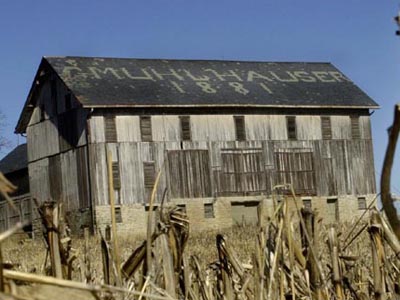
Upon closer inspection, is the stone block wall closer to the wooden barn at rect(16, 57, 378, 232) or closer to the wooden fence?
the wooden barn at rect(16, 57, 378, 232)

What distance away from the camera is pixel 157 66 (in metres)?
45.7

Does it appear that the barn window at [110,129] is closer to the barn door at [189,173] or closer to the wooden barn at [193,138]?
the wooden barn at [193,138]

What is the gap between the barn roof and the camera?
137ft

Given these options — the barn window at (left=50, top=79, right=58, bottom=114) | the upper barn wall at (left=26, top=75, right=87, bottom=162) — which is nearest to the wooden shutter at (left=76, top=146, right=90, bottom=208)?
the upper barn wall at (left=26, top=75, right=87, bottom=162)

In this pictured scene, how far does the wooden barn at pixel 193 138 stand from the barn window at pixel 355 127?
5cm

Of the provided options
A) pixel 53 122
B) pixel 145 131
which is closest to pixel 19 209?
pixel 53 122

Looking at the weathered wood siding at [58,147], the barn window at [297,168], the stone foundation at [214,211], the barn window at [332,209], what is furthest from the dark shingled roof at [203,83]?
the barn window at [332,209]

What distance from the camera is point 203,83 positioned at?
4450 centimetres

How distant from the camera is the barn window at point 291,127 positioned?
43.7 metres

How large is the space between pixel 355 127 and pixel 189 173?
8753mm

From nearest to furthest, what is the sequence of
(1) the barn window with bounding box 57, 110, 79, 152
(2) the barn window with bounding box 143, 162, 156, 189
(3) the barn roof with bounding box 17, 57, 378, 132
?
(2) the barn window with bounding box 143, 162, 156, 189 → (1) the barn window with bounding box 57, 110, 79, 152 → (3) the barn roof with bounding box 17, 57, 378, 132

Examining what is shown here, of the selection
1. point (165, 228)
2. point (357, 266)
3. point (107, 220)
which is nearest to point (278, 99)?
point (107, 220)

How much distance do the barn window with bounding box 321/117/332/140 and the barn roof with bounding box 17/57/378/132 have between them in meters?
0.71

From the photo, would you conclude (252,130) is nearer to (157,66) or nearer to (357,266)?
(157,66)
